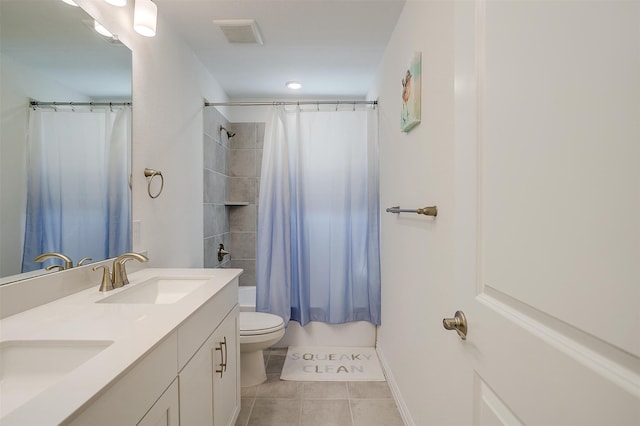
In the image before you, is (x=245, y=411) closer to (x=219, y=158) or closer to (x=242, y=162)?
(x=219, y=158)

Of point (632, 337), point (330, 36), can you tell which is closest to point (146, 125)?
point (330, 36)

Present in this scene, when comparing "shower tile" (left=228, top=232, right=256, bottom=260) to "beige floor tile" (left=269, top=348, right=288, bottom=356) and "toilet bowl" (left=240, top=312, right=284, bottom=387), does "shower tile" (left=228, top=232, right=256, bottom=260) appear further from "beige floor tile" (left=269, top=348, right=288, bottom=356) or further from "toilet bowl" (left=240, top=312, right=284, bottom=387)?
"toilet bowl" (left=240, top=312, right=284, bottom=387)

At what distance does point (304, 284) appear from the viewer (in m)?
2.71

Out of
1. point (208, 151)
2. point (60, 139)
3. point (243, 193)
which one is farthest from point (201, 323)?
point (243, 193)

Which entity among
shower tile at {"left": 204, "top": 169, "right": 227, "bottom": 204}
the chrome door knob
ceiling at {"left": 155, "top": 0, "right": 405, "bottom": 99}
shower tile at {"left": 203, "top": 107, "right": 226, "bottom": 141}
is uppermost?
ceiling at {"left": 155, "top": 0, "right": 405, "bottom": 99}

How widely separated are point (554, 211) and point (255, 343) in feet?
6.69

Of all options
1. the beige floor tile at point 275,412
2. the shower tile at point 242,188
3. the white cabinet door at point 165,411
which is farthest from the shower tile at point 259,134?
the white cabinet door at point 165,411

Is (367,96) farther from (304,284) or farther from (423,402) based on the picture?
(423,402)

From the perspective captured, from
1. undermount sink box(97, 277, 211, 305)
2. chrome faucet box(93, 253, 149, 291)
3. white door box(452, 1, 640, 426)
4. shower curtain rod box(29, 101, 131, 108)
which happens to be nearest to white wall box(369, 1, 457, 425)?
white door box(452, 1, 640, 426)

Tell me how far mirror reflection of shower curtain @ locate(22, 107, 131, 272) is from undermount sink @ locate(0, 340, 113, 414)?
1.29ft

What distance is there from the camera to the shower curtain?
266cm

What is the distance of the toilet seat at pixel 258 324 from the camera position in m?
2.14

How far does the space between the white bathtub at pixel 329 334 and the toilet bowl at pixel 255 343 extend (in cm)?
47

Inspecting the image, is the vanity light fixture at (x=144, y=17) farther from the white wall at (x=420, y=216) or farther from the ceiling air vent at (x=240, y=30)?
the white wall at (x=420, y=216)
